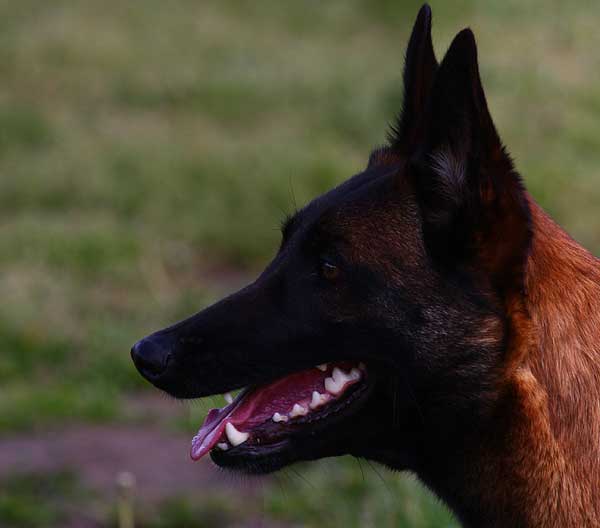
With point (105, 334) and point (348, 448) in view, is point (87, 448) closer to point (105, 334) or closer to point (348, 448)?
point (105, 334)

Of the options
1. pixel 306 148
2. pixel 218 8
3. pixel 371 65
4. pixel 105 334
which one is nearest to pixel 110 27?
pixel 218 8

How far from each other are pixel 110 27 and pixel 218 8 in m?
1.70

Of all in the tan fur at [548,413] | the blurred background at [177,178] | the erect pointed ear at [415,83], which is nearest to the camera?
the tan fur at [548,413]

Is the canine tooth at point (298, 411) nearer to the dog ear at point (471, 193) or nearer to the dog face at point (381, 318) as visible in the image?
the dog face at point (381, 318)

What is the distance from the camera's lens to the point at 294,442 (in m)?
2.89

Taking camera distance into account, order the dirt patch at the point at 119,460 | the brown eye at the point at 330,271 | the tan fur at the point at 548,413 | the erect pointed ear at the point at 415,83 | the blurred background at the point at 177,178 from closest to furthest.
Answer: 1. the tan fur at the point at 548,413
2. the brown eye at the point at 330,271
3. the erect pointed ear at the point at 415,83
4. the blurred background at the point at 177,178
5. the dirt patch at the point at 119,460

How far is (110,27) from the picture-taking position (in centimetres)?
1316

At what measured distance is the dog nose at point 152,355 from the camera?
9.53 ft

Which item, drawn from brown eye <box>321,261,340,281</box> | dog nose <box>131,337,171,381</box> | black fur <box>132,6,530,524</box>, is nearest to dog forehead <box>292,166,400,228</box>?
black fur <box>132,6,530,524</box>

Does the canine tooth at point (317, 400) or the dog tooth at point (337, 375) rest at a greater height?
the dog tooth at point (337, 375)

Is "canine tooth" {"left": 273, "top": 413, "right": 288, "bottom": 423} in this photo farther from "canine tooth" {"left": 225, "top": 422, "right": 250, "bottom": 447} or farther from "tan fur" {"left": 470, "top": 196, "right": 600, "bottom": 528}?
"tan fur" {"left": 470, "top": 196, "right": 600, "bottom": 528}

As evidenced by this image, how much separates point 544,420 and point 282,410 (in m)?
0.63

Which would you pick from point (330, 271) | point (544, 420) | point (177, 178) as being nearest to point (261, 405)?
point (330, 271)

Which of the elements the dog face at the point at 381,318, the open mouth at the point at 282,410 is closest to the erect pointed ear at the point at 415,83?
the dog face at the point at 381,318
